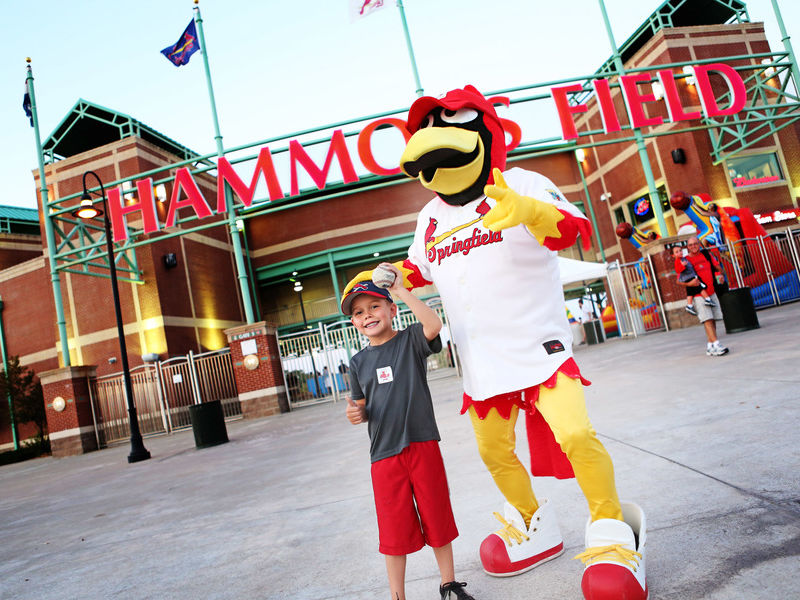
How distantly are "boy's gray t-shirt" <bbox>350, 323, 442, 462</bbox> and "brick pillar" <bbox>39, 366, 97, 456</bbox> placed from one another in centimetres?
1450

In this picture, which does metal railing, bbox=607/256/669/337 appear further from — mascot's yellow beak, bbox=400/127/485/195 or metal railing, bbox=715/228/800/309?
mascot's yellow beak, bbox=400/127/485/195

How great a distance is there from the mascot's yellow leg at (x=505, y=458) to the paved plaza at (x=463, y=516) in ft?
0.84

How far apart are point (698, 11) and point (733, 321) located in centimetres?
2086

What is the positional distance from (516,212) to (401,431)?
0.91 meters

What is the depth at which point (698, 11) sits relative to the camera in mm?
22938

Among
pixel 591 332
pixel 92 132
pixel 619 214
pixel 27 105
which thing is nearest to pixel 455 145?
pixel 591 332

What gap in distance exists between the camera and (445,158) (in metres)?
2.16

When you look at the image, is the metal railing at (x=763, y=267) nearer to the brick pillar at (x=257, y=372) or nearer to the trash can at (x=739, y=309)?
the trash can at (x=739, y=309)

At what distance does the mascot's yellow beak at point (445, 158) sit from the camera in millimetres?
2084

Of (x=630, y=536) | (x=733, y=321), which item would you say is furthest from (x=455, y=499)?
(x=733, y=321)

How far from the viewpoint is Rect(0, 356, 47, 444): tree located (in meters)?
19.2

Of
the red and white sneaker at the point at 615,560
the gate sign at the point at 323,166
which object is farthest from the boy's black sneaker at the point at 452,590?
the gate sign at the point at 323,166

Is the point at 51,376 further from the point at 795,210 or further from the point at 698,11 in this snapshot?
the point at 698,11

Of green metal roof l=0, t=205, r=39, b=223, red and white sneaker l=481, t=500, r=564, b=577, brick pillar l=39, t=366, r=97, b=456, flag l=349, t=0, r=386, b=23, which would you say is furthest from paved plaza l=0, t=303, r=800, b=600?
green metal roof l=0, t=205, r=39, b=223
